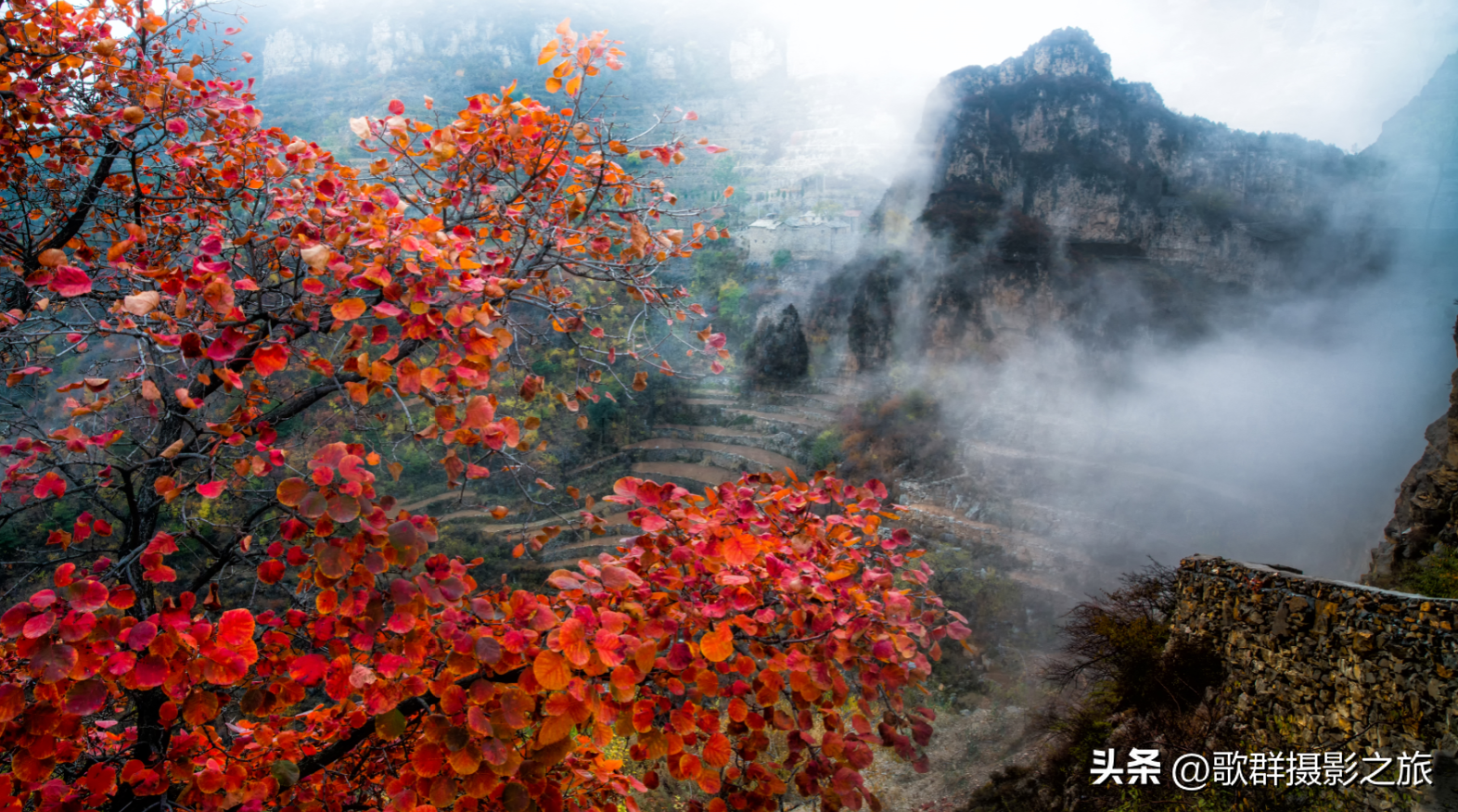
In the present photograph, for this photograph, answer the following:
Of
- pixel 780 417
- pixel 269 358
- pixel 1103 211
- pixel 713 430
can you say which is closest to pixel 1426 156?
pixel 1103 211

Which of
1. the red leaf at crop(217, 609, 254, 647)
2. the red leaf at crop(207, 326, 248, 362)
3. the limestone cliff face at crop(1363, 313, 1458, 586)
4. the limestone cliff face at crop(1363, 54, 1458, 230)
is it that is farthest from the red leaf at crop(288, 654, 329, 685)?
the limestone cliff face at crop(1363, 54, 1458, 230)

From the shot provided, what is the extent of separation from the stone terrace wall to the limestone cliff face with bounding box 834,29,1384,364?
16.4 meters

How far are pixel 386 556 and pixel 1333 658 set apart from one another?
838 cm

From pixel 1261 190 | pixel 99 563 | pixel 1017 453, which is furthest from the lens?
pixel 1261 190

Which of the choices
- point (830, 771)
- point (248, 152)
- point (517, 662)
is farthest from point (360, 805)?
point (248, 152)

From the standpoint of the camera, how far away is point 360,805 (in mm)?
2568

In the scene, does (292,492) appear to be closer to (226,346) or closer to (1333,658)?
(226,346)

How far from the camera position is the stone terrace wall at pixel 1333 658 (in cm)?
486

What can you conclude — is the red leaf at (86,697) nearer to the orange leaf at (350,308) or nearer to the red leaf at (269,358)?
the red leaf at (269,358)

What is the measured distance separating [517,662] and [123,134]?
3.60 m

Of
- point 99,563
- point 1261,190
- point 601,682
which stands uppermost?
point 1261,190

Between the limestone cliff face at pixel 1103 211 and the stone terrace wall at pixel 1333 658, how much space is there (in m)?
16.4

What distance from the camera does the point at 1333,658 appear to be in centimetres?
580

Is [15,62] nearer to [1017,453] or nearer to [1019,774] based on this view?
[1019,774]
